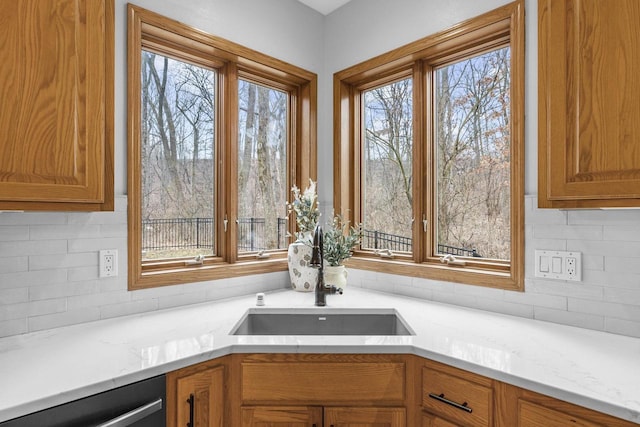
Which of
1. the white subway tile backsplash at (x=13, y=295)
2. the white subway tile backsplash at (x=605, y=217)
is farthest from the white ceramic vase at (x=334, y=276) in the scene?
the white subway tile backsplash at (x=13, y=295)

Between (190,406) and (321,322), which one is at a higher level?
(321,322)

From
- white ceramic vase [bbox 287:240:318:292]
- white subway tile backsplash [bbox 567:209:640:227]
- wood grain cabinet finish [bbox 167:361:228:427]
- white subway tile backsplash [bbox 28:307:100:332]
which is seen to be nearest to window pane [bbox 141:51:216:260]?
white subway tile backsplash [bbox 28:307:100:332]

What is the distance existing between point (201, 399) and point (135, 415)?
0.77 feet

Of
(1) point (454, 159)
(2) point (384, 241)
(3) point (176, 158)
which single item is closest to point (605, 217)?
(1) point (454, 159)

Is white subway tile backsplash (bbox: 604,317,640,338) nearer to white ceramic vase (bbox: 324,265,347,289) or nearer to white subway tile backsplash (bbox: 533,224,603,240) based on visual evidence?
white subway tile backsplash (bbox: 533,224,603,240)

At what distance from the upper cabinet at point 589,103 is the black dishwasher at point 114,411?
1429 mm

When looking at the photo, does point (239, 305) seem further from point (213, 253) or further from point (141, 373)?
point (141, 373)

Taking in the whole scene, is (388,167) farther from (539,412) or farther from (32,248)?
(32,248)

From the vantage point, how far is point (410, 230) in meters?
2.22

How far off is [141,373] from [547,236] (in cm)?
161

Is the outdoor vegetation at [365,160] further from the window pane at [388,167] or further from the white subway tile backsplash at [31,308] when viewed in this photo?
the white subway tile backsplash at [31,308]

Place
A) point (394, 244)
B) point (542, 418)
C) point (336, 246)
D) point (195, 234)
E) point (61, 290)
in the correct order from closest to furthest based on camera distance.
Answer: point (542, 418), point (61, 290), point (195, 234), point (336, 246), point (394, 244)

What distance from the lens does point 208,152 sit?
2.14 m

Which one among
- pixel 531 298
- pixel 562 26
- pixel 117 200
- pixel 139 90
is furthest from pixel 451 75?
pixel 117 200
